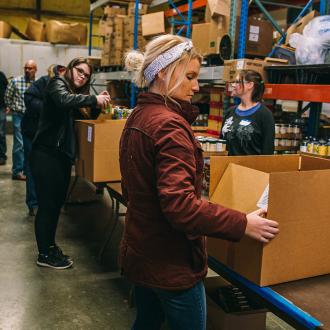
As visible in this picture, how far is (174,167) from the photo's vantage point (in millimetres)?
1117

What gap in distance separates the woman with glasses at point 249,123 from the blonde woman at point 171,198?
1966 millimetres

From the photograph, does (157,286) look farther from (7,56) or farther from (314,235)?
(7,56)

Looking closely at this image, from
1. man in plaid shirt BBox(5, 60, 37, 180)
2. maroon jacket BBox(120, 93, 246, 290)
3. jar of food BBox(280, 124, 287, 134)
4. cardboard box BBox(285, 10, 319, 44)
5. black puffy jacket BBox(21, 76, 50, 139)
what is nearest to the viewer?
maroon jacket BBox(120, 93, 246, 290)

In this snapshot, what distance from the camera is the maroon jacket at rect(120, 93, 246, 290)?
1.13 meters

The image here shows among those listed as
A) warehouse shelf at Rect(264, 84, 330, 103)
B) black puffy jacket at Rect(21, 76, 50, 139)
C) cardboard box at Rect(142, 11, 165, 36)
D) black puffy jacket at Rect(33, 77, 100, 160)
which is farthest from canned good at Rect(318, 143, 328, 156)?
cardboard box at Rect(142, 11, 165, 36)

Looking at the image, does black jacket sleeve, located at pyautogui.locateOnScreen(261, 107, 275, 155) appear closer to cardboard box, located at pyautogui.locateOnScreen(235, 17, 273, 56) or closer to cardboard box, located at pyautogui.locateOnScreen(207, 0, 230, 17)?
cardboard box, located at pyautogui.locateOnScreen(235, 17, 273, 56)

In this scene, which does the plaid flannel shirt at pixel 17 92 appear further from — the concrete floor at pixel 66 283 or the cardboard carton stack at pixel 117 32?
the cardboard carton stack at pixel 117 32

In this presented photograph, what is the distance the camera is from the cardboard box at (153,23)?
630 centimetres

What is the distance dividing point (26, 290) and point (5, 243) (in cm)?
90

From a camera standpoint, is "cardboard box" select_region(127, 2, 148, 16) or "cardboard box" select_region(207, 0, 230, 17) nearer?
"cardboard box" select_region(207, 0, 230, 17)

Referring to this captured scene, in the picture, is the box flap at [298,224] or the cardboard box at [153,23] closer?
the box flap at [298,224]

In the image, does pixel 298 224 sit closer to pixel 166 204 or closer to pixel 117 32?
pixel 166 204

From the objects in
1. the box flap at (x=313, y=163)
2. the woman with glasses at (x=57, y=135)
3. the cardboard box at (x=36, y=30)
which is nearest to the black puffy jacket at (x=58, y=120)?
the woman with glasses at (x=57, y=135)

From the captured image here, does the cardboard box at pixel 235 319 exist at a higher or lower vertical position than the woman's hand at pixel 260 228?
lower
